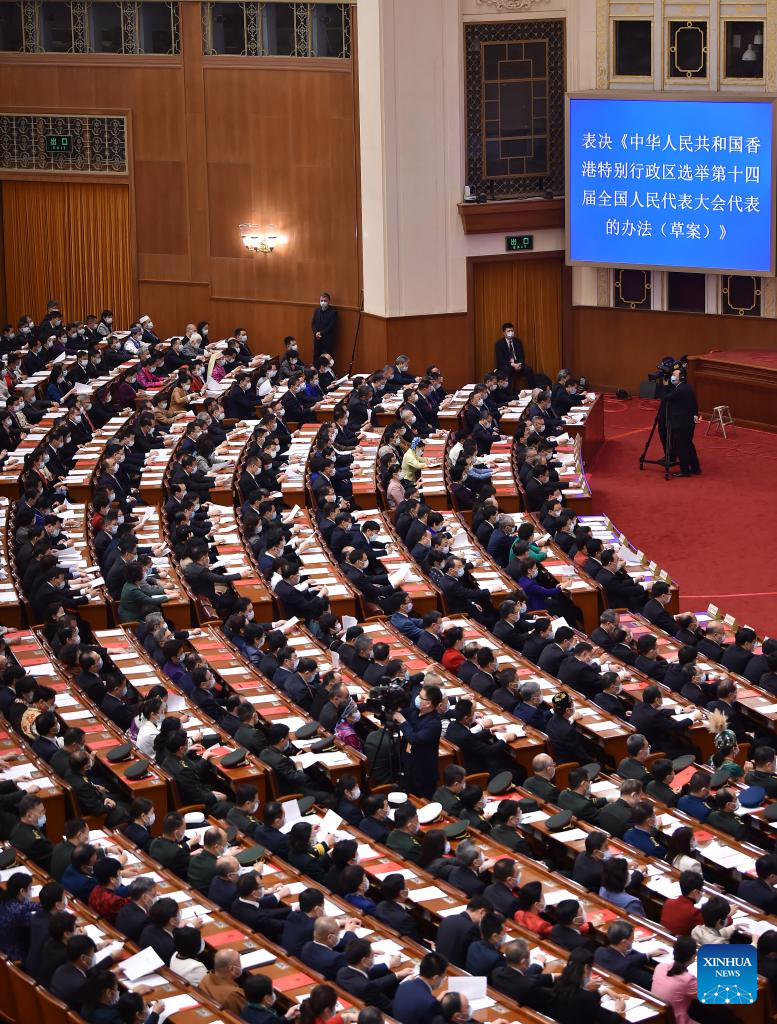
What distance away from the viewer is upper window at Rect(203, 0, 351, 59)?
2739cm

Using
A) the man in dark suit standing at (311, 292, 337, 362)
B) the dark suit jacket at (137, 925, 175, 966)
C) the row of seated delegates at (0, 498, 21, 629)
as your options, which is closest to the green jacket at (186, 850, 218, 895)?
the dark suit jacket at (137, 925, 175, 966)

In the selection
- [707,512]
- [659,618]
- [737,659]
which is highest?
[707,512]

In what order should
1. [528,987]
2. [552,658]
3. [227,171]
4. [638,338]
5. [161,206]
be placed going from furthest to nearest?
[161,206] < [227,171] < [638,338] < [552,658] < [528,987]

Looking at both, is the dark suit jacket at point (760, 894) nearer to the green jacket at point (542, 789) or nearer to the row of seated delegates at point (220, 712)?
the green jacket at point (542, 789)

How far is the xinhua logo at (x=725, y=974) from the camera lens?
32.7 feet

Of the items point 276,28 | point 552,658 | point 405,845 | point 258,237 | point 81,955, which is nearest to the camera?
point 81,955

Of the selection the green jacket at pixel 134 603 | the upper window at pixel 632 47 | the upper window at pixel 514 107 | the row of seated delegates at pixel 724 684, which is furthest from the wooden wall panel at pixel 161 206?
the row of seated delegates at pixel 724 684

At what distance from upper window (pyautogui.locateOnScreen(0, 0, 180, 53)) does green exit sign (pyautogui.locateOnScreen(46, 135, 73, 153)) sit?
4.76 ft

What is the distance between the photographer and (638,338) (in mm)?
27594

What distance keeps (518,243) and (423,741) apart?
15344 mm

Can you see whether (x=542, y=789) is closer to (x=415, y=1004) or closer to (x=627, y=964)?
(x=627, y=964)

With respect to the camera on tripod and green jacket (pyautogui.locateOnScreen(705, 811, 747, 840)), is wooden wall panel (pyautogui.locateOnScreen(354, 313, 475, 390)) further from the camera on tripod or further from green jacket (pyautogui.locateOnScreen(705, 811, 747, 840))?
green jacket (pyautogui.locateOnScreen(705, 811, 747, 840))

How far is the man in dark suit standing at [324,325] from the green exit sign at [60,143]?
593 cm

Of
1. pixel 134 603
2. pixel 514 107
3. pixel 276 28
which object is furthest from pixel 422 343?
pixel 134 603
